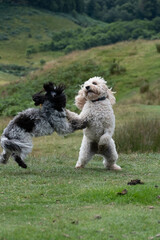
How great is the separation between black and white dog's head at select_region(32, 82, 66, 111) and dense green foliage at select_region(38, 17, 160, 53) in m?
70.0

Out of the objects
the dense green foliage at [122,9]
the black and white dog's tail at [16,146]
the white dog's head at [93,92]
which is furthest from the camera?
the dense green foliage at [122,9]

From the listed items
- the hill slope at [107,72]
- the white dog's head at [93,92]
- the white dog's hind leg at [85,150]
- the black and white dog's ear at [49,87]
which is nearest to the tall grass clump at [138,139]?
the white dog's hind leg at [85,150]

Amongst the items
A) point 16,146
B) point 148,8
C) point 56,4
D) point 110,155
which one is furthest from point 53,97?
point 56,4

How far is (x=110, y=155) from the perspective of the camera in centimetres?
1098

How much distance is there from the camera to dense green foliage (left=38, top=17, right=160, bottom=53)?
81631mm

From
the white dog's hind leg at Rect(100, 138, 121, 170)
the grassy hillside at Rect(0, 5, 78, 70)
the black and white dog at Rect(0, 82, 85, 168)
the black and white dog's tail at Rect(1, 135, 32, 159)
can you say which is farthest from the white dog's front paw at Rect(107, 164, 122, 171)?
the grassy hillside at Rect(0, 5, 78, 70)

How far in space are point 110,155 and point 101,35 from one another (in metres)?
74.1

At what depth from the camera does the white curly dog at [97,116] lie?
10586 mm

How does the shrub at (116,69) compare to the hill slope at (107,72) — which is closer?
the hill slope at (107,72)

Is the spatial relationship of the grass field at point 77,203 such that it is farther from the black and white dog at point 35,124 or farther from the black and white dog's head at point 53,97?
the black and white dog's head at point 53,97

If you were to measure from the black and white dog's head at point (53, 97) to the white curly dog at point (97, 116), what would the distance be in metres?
0.42

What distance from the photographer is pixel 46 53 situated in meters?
87.3

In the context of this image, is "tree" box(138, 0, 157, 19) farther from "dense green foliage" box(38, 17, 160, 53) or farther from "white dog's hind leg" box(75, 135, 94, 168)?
"white dog's hind leg" box(75, 135, 94, 168)

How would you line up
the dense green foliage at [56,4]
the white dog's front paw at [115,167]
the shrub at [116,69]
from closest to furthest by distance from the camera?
1. the white dog's front paw at [115,167]
2. the shrub at [116,69]
3. the dense green foliage at [56,4]
